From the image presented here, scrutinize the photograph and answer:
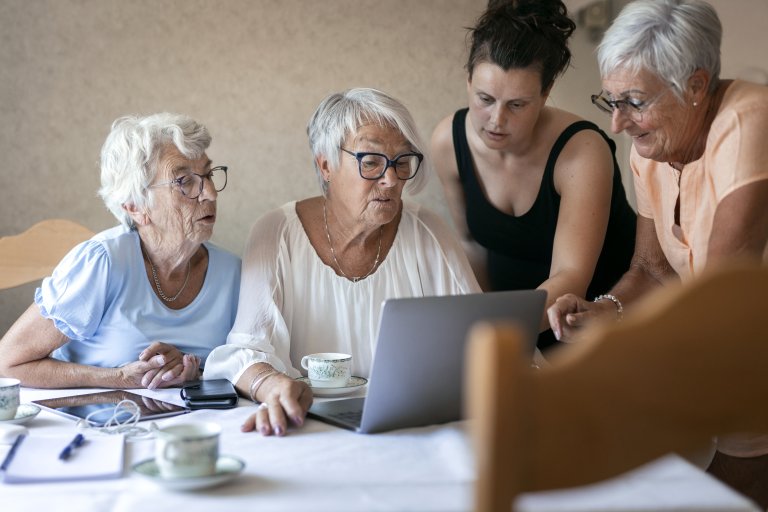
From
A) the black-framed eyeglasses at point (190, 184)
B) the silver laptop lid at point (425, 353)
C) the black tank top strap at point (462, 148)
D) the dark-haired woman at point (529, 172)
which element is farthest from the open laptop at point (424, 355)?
the black tank top strap at point (462, 148)

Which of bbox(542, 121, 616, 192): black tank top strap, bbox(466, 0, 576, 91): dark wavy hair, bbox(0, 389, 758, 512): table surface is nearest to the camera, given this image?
bbox(0, 389, 758, 512): table surface

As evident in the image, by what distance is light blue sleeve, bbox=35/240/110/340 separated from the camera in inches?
72.4

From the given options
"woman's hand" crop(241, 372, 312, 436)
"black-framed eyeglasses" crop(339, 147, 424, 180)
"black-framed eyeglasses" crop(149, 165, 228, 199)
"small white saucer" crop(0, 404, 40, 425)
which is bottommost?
"small white saucer" crop(0, 404, 40, 425)

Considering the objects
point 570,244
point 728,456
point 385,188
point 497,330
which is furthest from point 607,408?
point 570,244

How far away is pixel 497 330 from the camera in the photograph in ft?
2.25

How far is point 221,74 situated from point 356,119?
0.82 meters

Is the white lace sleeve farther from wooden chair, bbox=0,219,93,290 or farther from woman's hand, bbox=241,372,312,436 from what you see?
wooden chair, bbox=0,219,93,290

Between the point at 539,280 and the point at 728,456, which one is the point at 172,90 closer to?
the point at 539,280

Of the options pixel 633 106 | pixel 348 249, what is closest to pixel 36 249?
pixel 348 249

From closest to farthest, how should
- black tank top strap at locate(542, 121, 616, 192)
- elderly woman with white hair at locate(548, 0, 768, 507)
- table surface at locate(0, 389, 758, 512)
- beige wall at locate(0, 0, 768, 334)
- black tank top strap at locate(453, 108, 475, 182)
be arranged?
table surface at locate(0, 389, 758, 512) < elderly woman with white hair at locate(548, 0, 768, 507) < black tank top strap at locate(542, 121, 616, 192) < black tank top strap at locate(453, 108, 475, 182) < beige wall at locate(0, 0, 768, 334)

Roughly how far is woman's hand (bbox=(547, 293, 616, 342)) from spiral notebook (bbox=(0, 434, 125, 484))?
2.79 feet

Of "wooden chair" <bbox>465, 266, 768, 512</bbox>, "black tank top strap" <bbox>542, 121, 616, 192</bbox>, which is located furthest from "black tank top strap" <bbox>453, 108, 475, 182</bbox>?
"wooden chair" <bbox>465, 266, 768, 512</bbox>

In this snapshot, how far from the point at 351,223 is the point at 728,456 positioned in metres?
0.96

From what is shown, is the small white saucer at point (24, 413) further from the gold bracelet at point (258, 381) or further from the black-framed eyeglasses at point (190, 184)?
the black-framed eyeglasses at point (190, 184)
